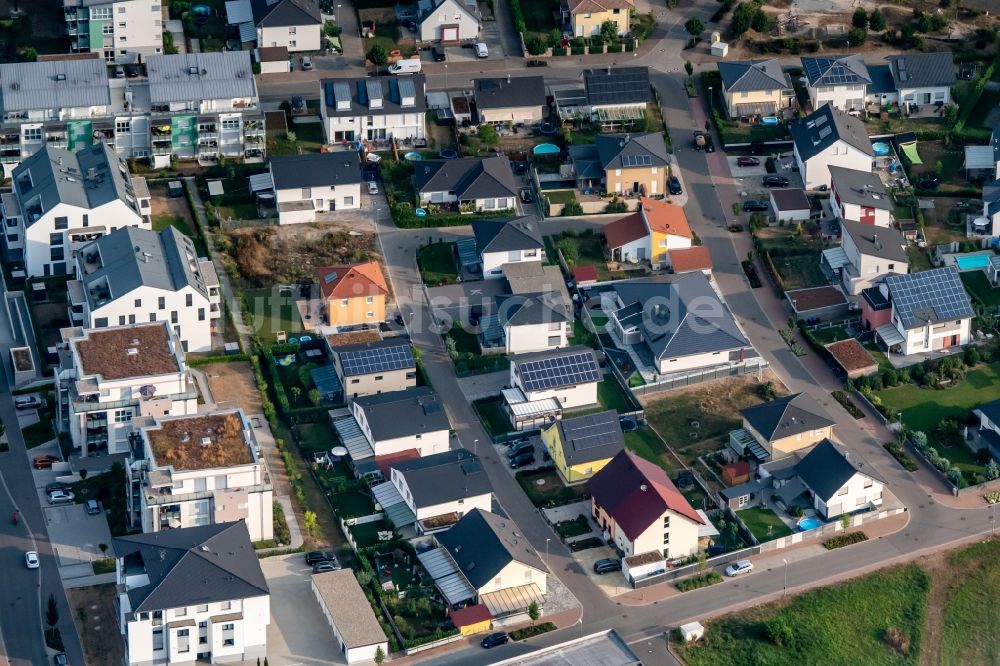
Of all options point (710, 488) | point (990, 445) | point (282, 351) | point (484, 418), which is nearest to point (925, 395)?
point (990, 445)

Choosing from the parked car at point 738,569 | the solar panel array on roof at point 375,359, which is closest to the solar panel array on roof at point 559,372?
the solar panel array on roof at point 375,359

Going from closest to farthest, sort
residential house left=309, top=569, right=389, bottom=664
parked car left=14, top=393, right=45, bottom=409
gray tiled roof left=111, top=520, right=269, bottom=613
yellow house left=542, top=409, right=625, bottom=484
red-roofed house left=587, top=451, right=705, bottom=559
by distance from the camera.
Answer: gray tiled roof left=111, top=520, right=269, bottom=613
residential house left=309, top=569, right=389, bottom=664
red-roofed house left=587, top=451, right=705, bottom=559
yellow house left=542, top=409, right=625, bottom=484
parked car left=14, top=393, right=45, bottom=409

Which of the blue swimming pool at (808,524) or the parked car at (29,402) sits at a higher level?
the parked car at (29,402)

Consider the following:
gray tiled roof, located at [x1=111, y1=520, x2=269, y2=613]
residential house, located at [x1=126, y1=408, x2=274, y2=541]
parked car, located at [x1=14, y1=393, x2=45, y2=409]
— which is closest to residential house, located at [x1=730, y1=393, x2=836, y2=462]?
residential house, located at [x1=126, y1=408, x2=274, y2=541]

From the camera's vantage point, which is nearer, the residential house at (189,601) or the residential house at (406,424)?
the residential house at (189,601)

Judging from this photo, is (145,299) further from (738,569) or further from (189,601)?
(738,569)

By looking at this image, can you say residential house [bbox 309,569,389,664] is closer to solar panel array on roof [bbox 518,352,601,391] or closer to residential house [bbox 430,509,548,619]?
residential house [bbox 430,509,548,619]

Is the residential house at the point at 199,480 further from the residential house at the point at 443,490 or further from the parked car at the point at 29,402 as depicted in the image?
the parked car at the point at 29,402
